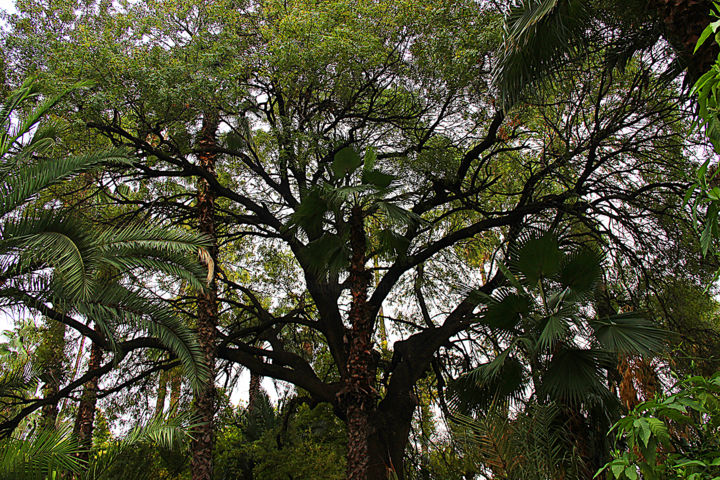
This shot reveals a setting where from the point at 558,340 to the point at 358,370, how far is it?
2844 mm

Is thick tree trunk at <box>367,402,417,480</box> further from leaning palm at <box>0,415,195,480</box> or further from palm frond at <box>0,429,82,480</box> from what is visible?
palm frond at <box>0,429,82,480</box>

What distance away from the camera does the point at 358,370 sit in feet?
23.1

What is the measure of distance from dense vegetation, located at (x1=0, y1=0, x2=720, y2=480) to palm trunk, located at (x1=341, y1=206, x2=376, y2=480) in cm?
4

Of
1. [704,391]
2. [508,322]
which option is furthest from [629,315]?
[704,391]

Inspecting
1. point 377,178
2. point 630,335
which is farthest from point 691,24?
Answer: point 377,178

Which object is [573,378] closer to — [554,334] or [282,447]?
[554,334]

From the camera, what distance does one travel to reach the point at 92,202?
916 cm

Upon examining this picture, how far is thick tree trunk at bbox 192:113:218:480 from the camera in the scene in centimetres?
709

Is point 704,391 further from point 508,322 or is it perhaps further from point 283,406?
point 283,406

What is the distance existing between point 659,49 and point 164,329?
7.59 metres

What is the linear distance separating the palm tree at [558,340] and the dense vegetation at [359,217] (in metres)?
0.03

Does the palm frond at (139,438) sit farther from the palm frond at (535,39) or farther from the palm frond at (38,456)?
the palm frond at (535,39)

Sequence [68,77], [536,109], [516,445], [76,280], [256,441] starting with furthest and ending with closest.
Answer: [256,441] → [536,109] → [68,77] → [76,280] → [516,445]

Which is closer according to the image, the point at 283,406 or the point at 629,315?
the point at 629,315
